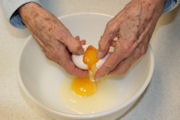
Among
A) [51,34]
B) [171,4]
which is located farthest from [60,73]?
[171,4]

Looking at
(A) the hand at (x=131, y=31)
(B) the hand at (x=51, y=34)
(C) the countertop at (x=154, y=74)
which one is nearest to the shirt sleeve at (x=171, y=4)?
(A) the hand at (x=131, y=31)

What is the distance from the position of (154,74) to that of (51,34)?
48cm

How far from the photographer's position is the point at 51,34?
0.75 metres

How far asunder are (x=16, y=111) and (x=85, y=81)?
302mm

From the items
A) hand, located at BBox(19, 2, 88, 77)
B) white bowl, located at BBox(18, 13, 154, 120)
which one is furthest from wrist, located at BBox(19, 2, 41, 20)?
white bowl, located at BBox(18, 13, 154, 120)

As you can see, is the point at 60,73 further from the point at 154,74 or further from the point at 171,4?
the point at 171,4

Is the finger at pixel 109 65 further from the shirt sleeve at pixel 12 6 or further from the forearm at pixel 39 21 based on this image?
the shirt sleeve at pixel 12 6

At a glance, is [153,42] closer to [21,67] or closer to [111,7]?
[111,7]

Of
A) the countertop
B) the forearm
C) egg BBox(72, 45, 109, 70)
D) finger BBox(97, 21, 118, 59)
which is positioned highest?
the forearm

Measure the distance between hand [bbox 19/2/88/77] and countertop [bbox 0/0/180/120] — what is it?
10.1 inches

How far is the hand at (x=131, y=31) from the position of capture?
26.8 inches

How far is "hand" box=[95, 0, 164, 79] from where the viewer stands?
2.23 ft

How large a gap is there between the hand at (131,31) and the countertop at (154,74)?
0.71ft

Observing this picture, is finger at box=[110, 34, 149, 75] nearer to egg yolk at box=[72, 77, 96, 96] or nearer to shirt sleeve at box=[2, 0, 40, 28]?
egg yolk at box=[72, 77, 96, 96]
